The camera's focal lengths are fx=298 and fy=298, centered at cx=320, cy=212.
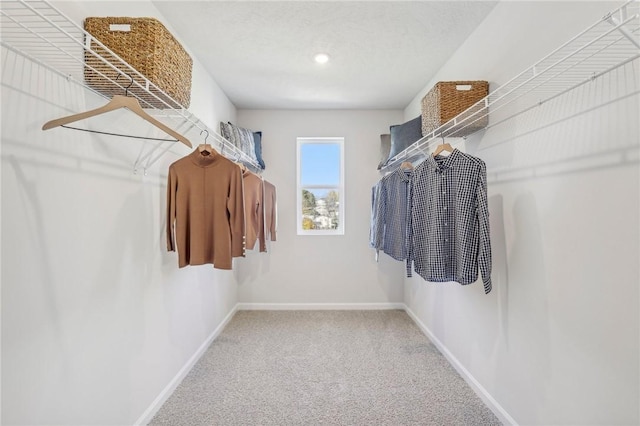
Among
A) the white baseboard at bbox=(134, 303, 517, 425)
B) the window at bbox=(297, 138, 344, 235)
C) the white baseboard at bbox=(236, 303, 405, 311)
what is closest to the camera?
the white baseboard at bbox=(134, 303, 517, 425)

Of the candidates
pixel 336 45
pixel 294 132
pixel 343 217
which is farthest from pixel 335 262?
pixel 336 45

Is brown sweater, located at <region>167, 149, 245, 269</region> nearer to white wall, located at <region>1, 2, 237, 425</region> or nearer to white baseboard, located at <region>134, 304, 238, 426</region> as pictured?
white wall, located at <region>1, 2, 237, 425</region>

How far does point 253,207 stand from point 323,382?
1.45m

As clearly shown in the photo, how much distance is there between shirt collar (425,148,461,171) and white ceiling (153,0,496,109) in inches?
36.7

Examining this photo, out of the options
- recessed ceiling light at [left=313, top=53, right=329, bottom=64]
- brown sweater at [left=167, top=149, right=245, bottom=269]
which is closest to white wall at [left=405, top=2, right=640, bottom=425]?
recessed ceiling light at [left=313, top=53, right=329, bottom=64]

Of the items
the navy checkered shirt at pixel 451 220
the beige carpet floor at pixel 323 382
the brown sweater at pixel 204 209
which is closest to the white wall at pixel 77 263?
the brown sweater at pixel 204 209

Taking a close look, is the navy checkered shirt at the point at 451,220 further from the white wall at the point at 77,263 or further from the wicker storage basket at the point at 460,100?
the white wall at the point at 77,263

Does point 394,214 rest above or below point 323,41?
below

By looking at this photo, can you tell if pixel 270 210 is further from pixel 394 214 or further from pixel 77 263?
pixel 77 263

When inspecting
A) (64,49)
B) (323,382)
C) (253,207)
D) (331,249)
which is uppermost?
(64,49)

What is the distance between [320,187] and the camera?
149 inches

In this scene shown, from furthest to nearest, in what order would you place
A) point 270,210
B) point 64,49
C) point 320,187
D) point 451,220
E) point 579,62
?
point 320,187
point 270,210
point 451,220
point 64,49
point 579,62

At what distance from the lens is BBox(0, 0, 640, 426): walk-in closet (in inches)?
41.8

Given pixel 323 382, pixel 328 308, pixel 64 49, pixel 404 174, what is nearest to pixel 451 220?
pixel 404 174
